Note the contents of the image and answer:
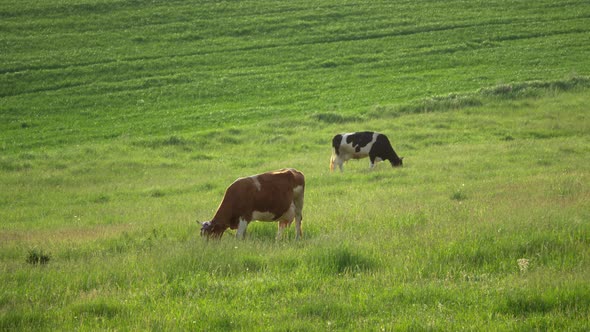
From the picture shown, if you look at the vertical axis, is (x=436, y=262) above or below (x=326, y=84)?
above

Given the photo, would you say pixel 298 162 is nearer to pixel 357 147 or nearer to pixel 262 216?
pixel 357 147

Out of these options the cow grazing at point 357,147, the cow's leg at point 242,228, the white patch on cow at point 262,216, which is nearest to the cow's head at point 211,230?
the cow's leg at point 242,228

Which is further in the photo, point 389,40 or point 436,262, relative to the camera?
point 389,40

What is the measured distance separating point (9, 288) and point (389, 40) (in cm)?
4154

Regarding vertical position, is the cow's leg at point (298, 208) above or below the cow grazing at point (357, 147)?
above

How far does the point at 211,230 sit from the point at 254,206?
2.73 ft

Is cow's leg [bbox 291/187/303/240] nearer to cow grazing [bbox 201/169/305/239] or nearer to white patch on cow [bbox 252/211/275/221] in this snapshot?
cow grazing [bbox 201/169/305/239]

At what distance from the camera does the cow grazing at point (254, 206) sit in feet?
40.9

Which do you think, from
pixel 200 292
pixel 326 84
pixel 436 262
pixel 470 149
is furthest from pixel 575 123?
pixel 200 292

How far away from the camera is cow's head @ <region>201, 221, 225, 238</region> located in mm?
12391

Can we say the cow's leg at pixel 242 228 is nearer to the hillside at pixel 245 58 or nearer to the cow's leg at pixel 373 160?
the cow's leg at pixel 373 160

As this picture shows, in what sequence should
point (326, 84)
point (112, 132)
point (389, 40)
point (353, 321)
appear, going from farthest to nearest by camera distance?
point (389, 40)
point (326, 84)
point (112, 132)
point (353, 321)

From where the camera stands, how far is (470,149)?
24953 mm

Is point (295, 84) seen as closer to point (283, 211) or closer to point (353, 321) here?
point (283, 211)
